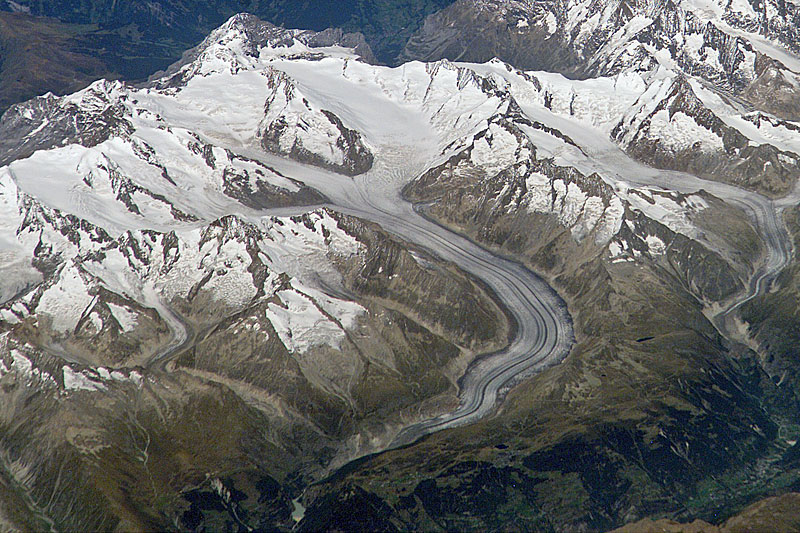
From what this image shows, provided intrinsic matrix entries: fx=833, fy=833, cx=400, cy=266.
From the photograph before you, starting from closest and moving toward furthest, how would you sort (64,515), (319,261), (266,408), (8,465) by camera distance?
(64,515), (8,465), (266,408), (319,261)

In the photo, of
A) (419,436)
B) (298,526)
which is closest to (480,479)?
(419,436)

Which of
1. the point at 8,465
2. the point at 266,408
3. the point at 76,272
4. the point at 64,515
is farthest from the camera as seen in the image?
the point at 76,272

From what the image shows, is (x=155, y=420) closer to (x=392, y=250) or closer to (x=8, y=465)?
(x=8, y=465)

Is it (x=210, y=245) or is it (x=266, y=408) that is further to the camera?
(x=210, y=245)

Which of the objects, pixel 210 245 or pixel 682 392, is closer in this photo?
pixel 682 392

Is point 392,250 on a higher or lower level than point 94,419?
higher

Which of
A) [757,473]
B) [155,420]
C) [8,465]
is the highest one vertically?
[757,473]

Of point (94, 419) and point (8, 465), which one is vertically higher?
point (94, 419)

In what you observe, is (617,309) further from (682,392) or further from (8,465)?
(8,465)

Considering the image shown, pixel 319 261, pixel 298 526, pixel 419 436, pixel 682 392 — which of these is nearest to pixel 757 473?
pixel 682 392

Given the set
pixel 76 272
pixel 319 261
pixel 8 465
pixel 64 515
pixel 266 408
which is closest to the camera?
pixel 64 515
